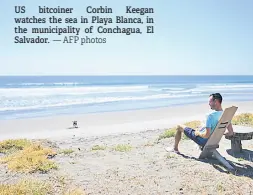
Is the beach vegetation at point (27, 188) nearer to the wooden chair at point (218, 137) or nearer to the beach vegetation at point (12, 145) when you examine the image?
the wooden chair at point (218, 137)

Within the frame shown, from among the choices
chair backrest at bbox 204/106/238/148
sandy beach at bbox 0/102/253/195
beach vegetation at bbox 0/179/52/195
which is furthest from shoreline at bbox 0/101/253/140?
beach vegetation at bbox 0/179/52/195

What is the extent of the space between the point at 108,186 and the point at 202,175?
1547 millimetres

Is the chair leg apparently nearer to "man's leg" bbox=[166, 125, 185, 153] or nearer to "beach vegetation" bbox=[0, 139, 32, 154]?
"man's leg" bbox=[166, 125, 185, 153]

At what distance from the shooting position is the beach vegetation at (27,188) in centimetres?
457

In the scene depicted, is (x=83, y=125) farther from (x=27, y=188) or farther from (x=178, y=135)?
(x=27, y=188)

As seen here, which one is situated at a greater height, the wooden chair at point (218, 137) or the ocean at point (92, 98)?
the wooden chair at point (218, 137)

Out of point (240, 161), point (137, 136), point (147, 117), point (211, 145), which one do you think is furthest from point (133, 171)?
point (147, 117)

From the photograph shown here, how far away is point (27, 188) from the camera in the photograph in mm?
4699

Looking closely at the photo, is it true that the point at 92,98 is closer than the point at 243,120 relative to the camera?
No

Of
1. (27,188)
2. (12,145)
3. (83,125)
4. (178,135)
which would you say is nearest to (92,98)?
(83,125)

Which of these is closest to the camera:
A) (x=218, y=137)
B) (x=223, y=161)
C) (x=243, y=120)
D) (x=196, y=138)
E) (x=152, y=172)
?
(x=152, y=172)

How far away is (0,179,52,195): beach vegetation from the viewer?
457 cm

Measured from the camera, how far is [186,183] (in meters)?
5.12

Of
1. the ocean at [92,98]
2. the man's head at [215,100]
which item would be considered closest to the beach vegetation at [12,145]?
the man's head at [215,100]
